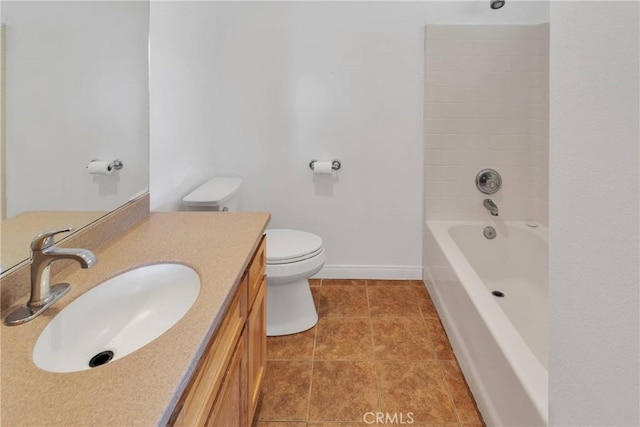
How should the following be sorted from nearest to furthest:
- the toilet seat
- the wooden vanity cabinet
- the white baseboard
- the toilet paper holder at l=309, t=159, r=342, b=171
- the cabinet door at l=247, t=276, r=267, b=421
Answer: the wooden vanity cabinet
the cabinet door at l=247, t=276, r=267, b=421
the toilet seat
the toilet paper holder at l=309, t=159, r=342, b=171
the white baseboard

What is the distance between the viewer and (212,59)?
2457mm

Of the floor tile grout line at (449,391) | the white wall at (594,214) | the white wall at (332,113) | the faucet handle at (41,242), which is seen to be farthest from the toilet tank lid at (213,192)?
the white wall at (594,214)

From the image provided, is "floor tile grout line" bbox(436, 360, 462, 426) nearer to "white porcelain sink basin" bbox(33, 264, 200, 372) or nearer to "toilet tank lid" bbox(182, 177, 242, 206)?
"white porcelain sink basin" bbox(33, 264, 200, 372)

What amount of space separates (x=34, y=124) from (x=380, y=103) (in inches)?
81.5

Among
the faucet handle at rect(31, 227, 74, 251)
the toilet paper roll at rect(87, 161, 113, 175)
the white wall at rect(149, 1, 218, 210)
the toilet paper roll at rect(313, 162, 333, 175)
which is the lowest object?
the faucet handle at rect(31, 227, 74, 251)

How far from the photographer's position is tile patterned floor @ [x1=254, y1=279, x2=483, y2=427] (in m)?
1.48

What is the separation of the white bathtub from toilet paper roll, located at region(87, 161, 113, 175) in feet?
4.75

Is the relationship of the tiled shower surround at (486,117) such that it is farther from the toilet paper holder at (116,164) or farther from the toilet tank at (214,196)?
the toilet paper holder at (116,164)

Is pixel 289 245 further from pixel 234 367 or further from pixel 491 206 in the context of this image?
pixel 491 206

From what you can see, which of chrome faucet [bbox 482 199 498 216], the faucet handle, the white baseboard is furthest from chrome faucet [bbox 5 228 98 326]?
chrome faucet [bbox 482 199 498 216]

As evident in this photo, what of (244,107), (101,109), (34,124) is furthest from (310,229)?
(34,124)

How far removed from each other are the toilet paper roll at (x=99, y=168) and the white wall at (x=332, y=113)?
1.10 m

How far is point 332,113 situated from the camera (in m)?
2.55

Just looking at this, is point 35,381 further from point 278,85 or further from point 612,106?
point 278,85
